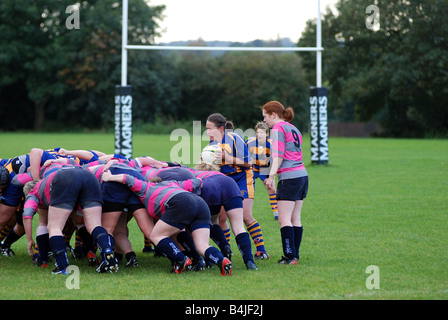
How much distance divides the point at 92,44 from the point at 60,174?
49759 millimetres

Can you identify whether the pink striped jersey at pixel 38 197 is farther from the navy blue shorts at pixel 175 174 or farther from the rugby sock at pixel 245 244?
the rugby sock at pixel 245 244

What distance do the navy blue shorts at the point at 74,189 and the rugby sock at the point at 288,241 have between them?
2.02 m

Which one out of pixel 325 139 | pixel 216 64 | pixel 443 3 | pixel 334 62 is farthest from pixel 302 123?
pixel 325 139

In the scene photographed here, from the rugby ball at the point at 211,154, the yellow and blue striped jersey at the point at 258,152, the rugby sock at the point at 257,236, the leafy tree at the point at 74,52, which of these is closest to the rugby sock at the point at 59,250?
the rugby ball at the point at 211,154

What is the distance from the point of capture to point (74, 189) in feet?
20.2

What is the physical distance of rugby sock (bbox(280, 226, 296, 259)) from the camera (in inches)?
260

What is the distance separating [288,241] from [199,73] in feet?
183

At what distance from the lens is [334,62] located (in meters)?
44.4

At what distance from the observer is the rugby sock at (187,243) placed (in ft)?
21.8

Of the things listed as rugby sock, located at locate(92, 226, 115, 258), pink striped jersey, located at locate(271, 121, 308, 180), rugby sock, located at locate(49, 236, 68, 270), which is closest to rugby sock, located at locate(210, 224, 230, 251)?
pink striped jersey, located at locate(271, 121, 308, 180)

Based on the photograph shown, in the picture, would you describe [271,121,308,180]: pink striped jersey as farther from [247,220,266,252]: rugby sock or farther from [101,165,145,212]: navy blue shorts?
[101,165,145,212]: navy blue shorts

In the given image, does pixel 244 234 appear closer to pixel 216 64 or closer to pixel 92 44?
pixel 92 44

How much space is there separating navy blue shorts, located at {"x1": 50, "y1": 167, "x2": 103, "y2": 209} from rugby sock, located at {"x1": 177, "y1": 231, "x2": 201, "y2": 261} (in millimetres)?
1014

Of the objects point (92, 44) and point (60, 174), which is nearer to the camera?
point (60, 174)
